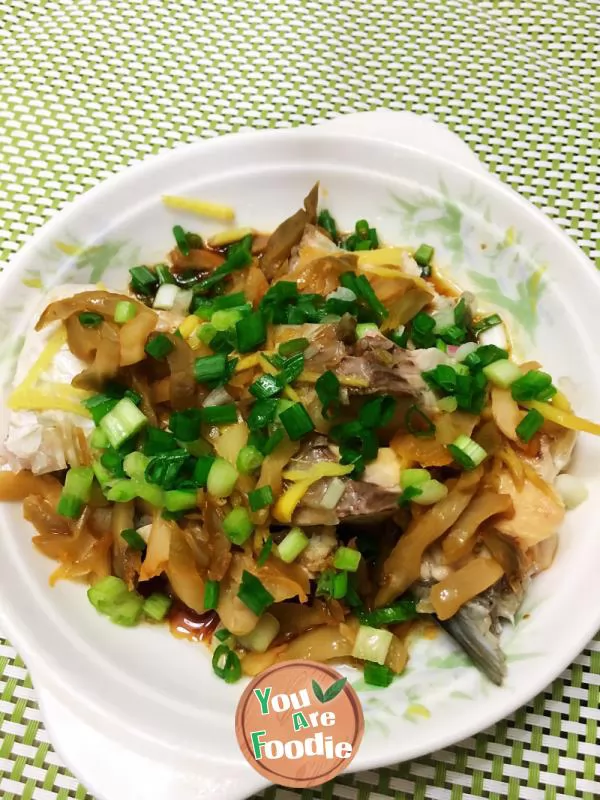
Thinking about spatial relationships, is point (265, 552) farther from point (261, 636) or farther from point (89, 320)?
point (89, 320)

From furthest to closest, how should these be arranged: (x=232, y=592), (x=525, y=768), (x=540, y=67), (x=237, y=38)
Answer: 1. (x=237, y=38)
2. (x=540, y=67)
3. (x=232, y=592)
4. (x=525, y=768)

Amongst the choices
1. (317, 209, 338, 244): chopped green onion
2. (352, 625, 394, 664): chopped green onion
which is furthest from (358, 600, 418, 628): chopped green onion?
(317, 209, 338, 244): chopped green onion

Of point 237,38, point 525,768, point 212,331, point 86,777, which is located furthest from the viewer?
point 237,38

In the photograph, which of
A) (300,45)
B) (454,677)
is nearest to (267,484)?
(454,677)

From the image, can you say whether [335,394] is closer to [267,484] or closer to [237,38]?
[267,484]

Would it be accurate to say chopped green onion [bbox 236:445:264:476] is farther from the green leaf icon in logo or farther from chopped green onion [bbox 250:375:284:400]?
the green leaf icon in logo

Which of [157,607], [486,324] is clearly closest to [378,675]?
[157,607]
